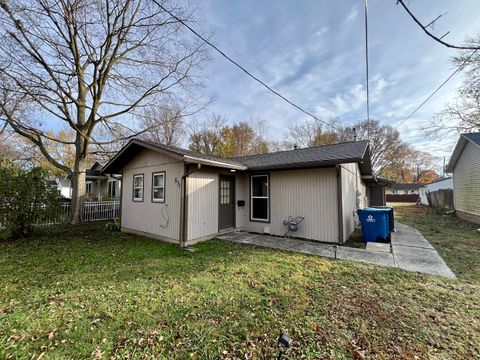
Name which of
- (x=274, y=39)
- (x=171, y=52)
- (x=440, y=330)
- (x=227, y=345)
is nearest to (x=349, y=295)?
(x=440, y=330)

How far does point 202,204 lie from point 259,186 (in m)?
2.45

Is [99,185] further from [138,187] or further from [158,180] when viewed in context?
[158,180]

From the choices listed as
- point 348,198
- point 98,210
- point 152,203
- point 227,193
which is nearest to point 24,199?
point 152,203

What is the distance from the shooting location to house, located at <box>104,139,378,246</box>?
6.47 meters

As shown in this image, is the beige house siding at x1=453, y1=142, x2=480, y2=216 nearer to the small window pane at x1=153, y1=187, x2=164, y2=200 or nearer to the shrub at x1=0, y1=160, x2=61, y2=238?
the small window pane at x1=153, y1=187, x2=164, y2=200

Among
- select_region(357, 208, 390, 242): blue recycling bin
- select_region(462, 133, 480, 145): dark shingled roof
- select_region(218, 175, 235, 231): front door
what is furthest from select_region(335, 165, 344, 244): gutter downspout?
select_region(462, 133, 480, 145): dark shingled roof

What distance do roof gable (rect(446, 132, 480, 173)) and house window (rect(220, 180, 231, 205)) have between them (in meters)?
11.7

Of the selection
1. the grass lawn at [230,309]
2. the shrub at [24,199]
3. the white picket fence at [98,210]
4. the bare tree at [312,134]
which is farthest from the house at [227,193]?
the bare tree at [312,134]

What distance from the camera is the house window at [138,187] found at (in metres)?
8.12

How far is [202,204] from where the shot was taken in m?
6.95

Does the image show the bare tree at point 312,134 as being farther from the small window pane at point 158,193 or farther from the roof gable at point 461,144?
the small window pane at point 158,193

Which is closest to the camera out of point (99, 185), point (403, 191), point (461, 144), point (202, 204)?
point (202, 204)

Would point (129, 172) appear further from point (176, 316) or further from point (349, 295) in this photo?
point (349, 295)

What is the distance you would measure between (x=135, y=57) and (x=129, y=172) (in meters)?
6.60
